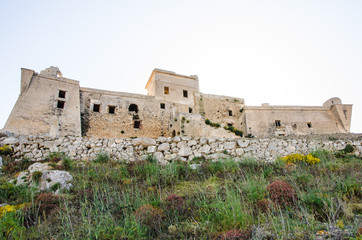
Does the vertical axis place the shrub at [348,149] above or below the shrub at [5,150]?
below

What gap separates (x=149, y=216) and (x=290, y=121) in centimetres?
2426

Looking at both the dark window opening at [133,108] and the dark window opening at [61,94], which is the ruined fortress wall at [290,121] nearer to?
the dark window opening at [133,108]

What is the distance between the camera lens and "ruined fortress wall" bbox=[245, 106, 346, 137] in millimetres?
23672

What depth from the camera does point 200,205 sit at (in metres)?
4.33

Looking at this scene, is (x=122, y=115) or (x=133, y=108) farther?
(x=133, y=108)

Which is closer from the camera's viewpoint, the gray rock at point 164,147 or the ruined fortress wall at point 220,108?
the gray rock at point 164,147

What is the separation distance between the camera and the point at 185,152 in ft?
30.8

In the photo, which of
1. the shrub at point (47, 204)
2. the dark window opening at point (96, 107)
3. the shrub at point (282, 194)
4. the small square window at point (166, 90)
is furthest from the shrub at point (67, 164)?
the small square window at point (166, 90)

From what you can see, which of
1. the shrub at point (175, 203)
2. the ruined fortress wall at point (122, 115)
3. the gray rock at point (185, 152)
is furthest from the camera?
the ruined fortress wall at point (122, 115)

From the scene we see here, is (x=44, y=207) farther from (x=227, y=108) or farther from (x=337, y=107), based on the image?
(x=337, y=107)

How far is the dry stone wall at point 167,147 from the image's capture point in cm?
902

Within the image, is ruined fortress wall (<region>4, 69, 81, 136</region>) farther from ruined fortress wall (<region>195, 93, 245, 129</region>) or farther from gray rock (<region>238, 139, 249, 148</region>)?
gray rock (<region>238, 139, 249, 148</region>)

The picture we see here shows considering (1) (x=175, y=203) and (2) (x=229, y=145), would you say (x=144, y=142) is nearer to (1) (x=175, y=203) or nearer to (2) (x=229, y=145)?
(2) (x=229, y=145)

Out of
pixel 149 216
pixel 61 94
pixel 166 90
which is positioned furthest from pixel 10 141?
pixel 166 90
